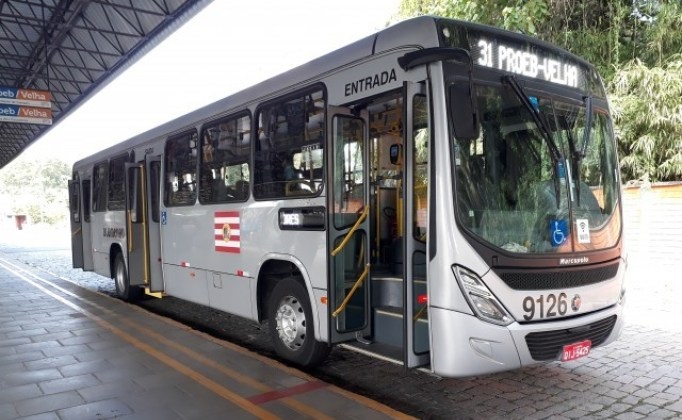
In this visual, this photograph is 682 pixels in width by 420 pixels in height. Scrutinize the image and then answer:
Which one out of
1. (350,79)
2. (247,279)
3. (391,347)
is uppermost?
(350,79)

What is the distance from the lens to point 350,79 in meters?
4.55

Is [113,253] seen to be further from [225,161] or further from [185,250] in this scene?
[225,161]

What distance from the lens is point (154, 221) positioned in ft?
27.1

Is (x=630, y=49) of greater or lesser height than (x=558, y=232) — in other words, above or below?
above

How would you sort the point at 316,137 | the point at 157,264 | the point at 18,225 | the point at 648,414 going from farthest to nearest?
the point at 18,225 < the point at 157,264 < the point at 316,137 < the point at 648,414

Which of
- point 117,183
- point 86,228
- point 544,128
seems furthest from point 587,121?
point 86,228

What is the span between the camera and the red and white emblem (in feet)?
19.8

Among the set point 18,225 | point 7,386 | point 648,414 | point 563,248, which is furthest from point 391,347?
point 18,225

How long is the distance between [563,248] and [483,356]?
1.07 meters

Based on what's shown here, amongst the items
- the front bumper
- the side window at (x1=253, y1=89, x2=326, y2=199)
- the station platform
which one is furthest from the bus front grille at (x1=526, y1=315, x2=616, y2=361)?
the side window at (x1=253, y1=89, x2=326, y2=199)

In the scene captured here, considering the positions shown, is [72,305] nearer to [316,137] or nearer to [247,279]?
[247,279]

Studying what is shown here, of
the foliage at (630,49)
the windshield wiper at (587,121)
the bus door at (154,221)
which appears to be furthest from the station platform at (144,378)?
the foliage at (630,49)

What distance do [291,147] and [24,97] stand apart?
14.7m

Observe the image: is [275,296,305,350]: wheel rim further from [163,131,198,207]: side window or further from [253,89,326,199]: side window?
[163,131,198,207]: side window
